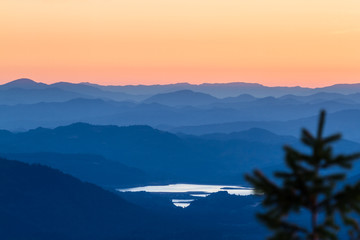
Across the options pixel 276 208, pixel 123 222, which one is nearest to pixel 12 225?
pixel 123 222

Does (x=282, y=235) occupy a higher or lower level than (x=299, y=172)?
lower

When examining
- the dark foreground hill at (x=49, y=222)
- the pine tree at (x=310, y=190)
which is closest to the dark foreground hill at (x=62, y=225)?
the dark foreground hill at (x=49, y=222)

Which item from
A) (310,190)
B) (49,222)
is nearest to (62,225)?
(49,222)

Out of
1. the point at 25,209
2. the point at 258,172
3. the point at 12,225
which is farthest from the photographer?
the point at 25,209

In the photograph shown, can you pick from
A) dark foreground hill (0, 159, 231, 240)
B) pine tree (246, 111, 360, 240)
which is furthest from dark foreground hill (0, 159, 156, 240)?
pine tree (246, 111, 360, 240)

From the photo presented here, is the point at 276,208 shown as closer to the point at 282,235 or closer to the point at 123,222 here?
the point at 282,235

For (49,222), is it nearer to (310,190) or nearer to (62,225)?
(62,225)

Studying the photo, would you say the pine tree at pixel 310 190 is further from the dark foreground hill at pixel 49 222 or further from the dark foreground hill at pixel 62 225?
the dark foreground hill at pixel 49 222

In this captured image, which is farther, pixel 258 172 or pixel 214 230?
pixel 214 230

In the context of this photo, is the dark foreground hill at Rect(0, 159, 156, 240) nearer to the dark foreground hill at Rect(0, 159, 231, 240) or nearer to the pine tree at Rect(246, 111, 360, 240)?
the dark foreground hill at Rect(0, 159, 231, 240)
